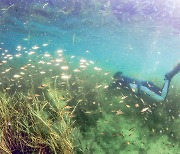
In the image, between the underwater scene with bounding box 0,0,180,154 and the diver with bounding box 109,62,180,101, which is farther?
the diver with bounding box 109,62,180,101

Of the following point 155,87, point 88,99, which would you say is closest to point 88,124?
point 88,99

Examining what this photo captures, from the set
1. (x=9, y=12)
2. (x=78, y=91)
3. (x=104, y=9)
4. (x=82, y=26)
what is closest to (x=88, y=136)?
(x=78, y=91)

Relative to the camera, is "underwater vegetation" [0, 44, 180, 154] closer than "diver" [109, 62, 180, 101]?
Yes

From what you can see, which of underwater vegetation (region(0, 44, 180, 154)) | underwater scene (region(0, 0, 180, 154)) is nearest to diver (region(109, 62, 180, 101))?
underwater scene (region(0, 0, 180, 154))

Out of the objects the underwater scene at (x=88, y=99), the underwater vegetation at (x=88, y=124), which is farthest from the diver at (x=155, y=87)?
the underwater vegetation at (x=88, y=124)

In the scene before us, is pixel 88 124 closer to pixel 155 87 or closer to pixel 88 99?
pixel 88 99

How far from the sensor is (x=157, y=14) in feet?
83.8

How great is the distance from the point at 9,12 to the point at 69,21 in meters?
7.88

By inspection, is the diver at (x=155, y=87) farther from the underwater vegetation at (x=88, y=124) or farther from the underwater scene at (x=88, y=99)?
the underwater vegetation at (x=88, y=124)

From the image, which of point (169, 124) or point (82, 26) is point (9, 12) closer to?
point (82, 26)

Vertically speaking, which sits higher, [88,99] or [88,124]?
[88,124]

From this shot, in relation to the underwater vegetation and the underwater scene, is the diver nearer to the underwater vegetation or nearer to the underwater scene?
the underwater scene

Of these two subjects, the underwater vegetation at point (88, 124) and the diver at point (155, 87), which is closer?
the underwater vegetation at point (88, 124)

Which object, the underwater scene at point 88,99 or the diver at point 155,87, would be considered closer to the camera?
the underwater scene at point 88,99
